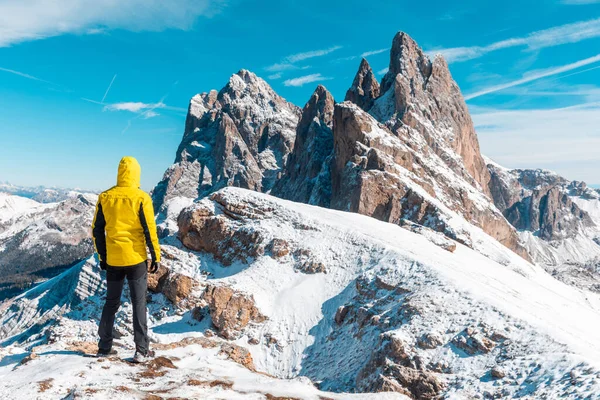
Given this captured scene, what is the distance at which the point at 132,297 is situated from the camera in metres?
9.19

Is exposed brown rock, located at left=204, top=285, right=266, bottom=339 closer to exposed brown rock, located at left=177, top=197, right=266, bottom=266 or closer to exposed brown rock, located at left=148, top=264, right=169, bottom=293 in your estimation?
exposed brown rock, located at left=148, top=264, right=169, bottom=293

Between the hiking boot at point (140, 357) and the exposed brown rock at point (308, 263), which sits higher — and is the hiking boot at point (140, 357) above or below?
below

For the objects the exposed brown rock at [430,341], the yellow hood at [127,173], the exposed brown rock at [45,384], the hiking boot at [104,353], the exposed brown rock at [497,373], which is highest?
the yellow hood at [127,173]

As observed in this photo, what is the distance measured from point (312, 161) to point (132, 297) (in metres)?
104

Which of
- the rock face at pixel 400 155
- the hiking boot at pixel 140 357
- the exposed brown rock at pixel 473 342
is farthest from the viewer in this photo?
the rock face at pixel 400 155

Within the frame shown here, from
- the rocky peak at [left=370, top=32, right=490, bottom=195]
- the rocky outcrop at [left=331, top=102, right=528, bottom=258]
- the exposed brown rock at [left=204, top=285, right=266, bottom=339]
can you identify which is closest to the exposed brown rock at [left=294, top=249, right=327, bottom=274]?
the exposed brown rock at [left=204, top=285, right=266, bottom=339]

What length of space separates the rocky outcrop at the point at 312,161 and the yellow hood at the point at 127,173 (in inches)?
2970

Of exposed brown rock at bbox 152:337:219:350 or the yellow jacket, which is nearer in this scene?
the yellow jacket

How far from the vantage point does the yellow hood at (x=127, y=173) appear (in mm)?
8852

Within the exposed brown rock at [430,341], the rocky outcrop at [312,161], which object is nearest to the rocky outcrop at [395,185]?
the rocky outcrop at [312,161]

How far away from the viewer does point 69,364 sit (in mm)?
8688

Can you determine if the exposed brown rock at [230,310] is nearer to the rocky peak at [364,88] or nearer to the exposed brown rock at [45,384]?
the exposed brown rock at [45,384]

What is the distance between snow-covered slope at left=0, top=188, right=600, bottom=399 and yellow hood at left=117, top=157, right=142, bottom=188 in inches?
161

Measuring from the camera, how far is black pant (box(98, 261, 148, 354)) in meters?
9.03
